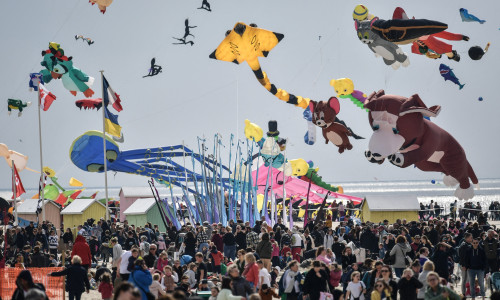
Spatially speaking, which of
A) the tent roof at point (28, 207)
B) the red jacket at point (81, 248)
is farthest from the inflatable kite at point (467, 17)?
the tent roof at point (28, 207)

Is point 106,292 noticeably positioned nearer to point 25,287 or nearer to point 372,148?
point 25,287

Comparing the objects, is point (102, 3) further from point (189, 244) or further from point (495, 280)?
point (495, 280)

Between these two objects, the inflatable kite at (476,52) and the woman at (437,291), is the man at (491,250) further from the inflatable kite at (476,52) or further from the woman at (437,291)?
the woman at (437,291)

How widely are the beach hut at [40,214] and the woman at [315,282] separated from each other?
24761 millimetres

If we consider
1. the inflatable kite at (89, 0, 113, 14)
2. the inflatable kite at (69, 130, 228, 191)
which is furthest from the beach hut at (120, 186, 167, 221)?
the inflatable kite at (89, 0, 113, 14)

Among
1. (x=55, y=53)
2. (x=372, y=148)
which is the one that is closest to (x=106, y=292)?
(x=372, y=148)

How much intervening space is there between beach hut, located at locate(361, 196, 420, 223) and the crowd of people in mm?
7280

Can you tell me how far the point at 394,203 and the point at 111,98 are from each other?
37.3 ft

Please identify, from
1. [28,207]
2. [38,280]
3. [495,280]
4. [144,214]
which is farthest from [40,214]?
[495,280]

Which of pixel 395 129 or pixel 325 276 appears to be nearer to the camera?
pixel 325 276

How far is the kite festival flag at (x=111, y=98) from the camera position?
1267 inches

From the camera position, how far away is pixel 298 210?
44531 mm

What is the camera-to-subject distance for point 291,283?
13.5m

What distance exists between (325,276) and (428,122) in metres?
6.89
